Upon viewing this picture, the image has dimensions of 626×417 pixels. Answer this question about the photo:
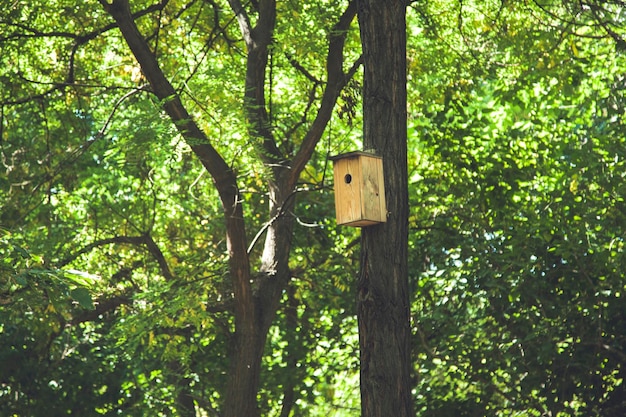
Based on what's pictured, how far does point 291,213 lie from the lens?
23.3 ft

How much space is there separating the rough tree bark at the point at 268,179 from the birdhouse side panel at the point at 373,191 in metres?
1.39

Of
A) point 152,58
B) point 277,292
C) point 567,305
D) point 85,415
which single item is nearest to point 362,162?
point 152,58

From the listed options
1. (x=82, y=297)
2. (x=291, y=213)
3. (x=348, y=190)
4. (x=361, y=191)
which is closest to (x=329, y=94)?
(x=291, y=213)

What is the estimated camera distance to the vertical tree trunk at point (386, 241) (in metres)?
4.99

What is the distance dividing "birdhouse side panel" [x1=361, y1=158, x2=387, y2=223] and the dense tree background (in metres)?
1.07

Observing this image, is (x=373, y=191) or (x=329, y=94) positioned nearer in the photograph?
(x=373, y=191)

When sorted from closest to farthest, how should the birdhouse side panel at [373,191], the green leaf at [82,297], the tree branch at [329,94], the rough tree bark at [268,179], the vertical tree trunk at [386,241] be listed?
the green leaf at [82,297] → the vertical tree trunk at [386,241] → the birdhouse side panel at [373,191] → the rough tree bark at [268,179] → the tree branch at [329,94]

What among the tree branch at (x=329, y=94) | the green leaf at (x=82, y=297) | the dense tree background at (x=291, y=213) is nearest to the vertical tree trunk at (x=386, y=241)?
the dense tree background at (x=291, y=213)

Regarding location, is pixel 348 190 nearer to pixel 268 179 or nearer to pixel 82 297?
pixel 82 297

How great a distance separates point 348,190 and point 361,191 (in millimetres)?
126

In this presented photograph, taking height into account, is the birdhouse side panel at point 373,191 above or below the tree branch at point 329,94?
below

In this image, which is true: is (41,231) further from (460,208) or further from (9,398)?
(460,208)

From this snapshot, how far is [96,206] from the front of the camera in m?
9.34

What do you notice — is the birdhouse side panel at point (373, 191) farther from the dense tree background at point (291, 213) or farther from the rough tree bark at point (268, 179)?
the rough tree bark at point (268, 179)
